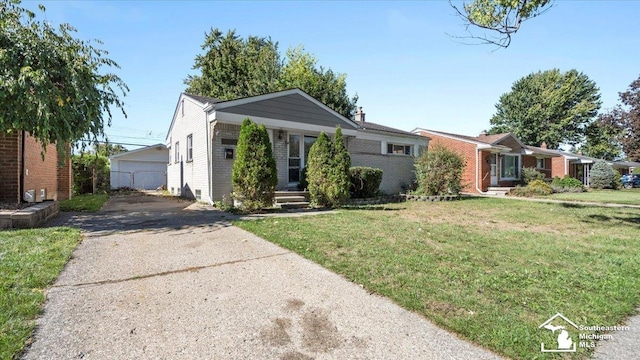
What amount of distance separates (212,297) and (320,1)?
9.84 m

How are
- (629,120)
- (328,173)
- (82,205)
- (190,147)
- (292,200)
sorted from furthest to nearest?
(629,120) → (190,147) → (292,200) → (82,205) → (328,173)

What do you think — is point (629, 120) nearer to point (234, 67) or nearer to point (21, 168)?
point (234, 67)

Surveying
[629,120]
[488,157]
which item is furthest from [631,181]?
[488,157]

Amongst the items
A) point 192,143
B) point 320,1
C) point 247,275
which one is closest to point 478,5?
point 320,1

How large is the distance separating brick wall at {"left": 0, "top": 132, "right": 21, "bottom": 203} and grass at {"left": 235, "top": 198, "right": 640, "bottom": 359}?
6.64m

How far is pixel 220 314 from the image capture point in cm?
286

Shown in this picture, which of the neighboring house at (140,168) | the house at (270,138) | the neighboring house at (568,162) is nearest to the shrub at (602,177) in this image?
the neighboring house at (568,162)

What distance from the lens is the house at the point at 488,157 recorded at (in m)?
21.9

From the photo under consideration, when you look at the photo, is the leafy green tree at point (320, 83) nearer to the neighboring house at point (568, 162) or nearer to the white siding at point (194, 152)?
the white siding at point (194, 152)

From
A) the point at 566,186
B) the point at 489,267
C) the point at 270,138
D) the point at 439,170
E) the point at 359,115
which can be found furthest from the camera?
the point at 566,186

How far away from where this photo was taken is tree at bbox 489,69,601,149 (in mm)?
43562

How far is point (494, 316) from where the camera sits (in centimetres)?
285

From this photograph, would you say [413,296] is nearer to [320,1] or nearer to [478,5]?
[478,5]

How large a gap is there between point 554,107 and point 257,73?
41782mm
